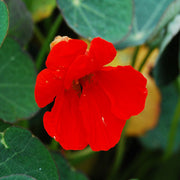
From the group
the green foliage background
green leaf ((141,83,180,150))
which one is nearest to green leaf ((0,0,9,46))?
the green foliage background

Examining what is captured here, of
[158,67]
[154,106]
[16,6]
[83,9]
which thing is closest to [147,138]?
[154,106]

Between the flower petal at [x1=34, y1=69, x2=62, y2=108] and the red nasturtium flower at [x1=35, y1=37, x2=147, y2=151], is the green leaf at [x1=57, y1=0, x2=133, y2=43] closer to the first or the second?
the red nasturtium flower at [x1=35, y1=37, x2=147, y2=151]

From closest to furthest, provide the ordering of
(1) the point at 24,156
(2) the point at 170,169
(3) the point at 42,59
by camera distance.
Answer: (1) the point at 24,156, (3) the point at 42,59, (2) the point at 170,169

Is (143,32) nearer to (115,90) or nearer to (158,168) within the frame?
(115,90)

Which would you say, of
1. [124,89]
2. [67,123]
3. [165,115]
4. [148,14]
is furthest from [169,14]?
[165,115]

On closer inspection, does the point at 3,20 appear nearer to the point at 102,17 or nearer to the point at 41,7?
the point at 102,17

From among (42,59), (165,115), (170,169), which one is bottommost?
(170,169)
